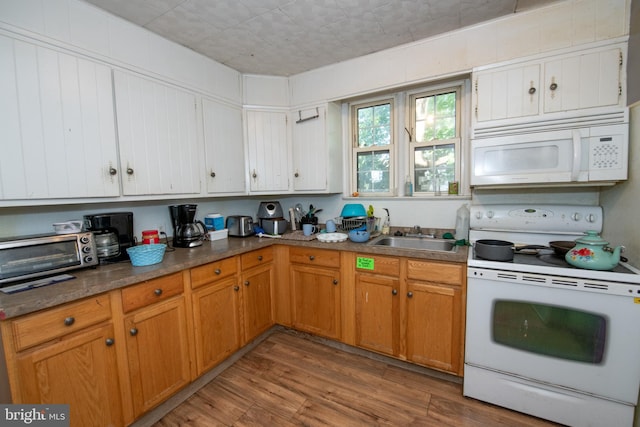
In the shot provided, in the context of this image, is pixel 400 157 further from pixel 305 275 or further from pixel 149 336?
pixel 149 336

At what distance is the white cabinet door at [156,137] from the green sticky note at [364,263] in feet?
4.77

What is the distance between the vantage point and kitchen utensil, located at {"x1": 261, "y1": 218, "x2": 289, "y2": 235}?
252cm

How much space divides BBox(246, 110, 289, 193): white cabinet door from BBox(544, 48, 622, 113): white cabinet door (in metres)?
2.09

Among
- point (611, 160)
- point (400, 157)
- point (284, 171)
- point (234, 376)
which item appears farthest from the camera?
point (284, 171)

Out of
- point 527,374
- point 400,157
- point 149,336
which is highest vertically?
point 400,157

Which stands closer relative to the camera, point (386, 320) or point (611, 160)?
point (611, 160)

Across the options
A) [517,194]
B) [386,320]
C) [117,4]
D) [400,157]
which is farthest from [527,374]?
[117,4]

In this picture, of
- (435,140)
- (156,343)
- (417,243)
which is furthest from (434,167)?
(156,343)

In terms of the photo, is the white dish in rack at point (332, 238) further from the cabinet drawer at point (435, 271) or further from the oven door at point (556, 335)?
the oven door at point (556, 335)

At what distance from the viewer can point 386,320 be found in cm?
200

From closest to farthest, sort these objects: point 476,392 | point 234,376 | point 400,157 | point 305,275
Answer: point 476,392
point 234,376
point 305,275
point 400,157

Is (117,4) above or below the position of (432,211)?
above

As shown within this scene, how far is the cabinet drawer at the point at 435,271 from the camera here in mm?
1724

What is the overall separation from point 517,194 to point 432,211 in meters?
0.63
